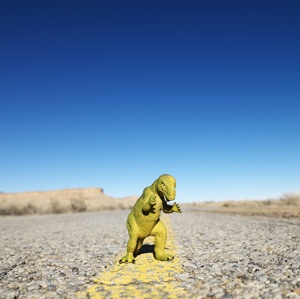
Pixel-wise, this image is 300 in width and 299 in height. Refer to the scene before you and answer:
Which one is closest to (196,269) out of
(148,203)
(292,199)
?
(148,203)

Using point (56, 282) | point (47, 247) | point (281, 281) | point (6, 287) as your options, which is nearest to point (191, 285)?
point (281, 281)

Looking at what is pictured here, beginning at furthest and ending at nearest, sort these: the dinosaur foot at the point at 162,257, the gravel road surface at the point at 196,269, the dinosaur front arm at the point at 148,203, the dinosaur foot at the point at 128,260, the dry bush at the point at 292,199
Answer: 1. the dry bush at the point at 292,199
2. the dinosaur foot at the point at 162,257
3. the dinosaur foot at the point at 128,260
4. the dinosaur front arm at the point at 148,203
5. the gravel road surface at the point at 196,269

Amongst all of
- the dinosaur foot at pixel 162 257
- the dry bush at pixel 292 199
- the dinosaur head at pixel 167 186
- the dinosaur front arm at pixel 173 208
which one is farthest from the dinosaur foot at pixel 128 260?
the dry bush at pixel 292 199

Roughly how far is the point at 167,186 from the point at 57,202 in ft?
131

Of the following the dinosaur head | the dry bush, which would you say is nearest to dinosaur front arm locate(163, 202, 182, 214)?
the dinosaur head

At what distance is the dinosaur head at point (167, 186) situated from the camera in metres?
5.02

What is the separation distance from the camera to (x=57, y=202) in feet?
137

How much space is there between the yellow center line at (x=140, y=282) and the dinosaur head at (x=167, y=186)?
48.8 inches

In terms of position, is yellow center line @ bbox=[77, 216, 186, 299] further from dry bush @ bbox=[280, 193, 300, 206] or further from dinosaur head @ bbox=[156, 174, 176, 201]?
dry bush @ bbox=[280, 193, 300, 206]

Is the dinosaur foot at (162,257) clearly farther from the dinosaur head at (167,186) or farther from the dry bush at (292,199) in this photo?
the dry bush at (292,199)

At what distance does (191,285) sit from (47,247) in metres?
5.44

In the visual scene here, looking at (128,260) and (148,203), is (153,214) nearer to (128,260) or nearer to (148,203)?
(148,203)

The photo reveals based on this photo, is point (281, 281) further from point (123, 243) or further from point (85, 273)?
point (123, 243)

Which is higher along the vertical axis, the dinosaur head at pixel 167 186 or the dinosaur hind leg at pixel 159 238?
the dinosaur head at pixel 167 186
